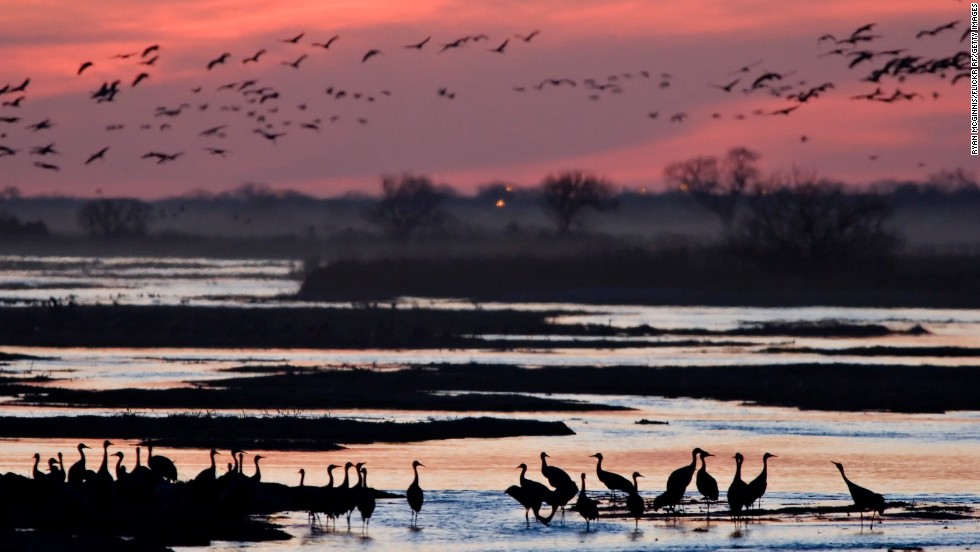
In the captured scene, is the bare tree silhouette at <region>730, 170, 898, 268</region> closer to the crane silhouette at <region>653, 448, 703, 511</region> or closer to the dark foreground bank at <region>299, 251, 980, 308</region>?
the dark foreground bank at <region>299, 251, 980, 308</region>

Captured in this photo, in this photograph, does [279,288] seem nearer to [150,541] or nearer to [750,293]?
[750,293]

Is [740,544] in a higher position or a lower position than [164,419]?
lower

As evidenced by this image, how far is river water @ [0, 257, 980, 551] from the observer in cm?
1975

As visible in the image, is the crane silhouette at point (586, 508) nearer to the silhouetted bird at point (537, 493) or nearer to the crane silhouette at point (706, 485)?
the silhouetted bird at point (537, 493)

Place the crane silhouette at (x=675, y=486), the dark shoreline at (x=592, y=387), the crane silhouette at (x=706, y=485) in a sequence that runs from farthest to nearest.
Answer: the dark shoreline at (x=592, y=387) → the crane silhouette at (x=706, y=485) → the crane silhouette at (x=675, y=486)

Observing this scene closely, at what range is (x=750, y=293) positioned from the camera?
81.4 m

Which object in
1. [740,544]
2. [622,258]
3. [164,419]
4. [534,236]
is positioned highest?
[534,236]

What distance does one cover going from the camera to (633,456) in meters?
26.7

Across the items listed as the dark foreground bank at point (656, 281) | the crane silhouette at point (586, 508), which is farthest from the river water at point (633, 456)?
the dark foreground bank at point (656, 281)

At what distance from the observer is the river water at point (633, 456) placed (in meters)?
19.8

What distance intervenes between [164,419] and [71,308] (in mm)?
30202

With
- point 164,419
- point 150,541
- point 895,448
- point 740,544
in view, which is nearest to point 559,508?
point 740,544

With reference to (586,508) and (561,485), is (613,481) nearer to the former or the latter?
(561,485)

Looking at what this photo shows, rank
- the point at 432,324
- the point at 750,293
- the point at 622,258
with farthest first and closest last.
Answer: the point at 622,258 → the point at 750,293 → the point at 432,324
